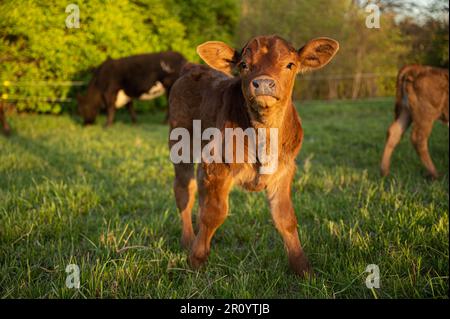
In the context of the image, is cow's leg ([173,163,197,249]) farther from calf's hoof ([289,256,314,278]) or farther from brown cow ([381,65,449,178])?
brown cow ([381,65,449,178])

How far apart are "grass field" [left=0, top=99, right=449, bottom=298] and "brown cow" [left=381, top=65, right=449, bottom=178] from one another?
1.35ft

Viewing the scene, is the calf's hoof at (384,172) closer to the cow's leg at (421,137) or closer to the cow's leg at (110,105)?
the cow's leg at (421,137)

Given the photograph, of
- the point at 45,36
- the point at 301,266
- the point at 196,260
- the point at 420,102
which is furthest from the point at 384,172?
the point at 45,36

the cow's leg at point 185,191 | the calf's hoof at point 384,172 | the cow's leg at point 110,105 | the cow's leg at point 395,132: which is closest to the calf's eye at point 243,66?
the cow's leg at point 185,191

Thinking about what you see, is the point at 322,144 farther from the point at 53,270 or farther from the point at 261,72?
the point at 53,270

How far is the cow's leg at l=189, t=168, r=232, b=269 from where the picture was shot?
9.10 feet

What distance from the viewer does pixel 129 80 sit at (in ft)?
37.1

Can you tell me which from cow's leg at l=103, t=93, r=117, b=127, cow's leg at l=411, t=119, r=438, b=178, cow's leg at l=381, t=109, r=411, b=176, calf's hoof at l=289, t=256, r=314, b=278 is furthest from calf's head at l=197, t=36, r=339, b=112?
cow's leg at l=103, t=93, r=117, b=127

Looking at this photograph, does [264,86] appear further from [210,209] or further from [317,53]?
[210,209]

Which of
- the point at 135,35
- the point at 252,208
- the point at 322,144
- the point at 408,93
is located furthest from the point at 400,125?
the point at 135,35

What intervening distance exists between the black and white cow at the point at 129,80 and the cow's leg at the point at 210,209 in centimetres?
868

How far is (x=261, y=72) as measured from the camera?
2502mm

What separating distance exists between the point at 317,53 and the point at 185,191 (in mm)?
1661
